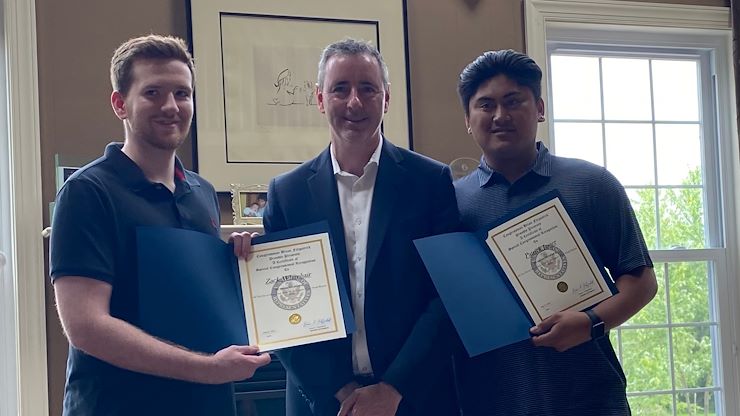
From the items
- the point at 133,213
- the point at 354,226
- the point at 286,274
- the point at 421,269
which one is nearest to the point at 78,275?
the point at 133,213

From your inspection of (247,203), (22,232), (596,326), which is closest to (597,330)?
(596,326)

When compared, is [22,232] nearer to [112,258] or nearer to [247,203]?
[247,203]

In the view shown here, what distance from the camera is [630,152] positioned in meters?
3.83

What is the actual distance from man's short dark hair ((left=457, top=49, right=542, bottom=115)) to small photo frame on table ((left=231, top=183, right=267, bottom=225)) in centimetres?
139

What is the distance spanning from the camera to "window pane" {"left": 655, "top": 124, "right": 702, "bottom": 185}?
3.87 meters

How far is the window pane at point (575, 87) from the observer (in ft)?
12.4

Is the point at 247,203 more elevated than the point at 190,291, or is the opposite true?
the point at 247,203

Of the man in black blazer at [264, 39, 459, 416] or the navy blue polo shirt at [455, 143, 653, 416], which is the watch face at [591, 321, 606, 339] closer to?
the navy blue polo shirt at [455, 143, 653, 416]

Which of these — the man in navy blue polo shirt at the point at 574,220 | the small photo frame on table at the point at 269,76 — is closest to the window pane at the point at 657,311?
the small photo frame on table at the point at 269,76

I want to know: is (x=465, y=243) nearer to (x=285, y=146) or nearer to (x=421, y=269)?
(x=421, y=269)

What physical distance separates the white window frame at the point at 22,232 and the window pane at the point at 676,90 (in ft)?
8.77

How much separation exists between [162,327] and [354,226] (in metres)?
0.46

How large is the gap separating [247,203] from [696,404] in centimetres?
222

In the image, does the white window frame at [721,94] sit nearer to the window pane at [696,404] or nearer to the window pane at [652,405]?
Answer: the window pane at [696,404]
